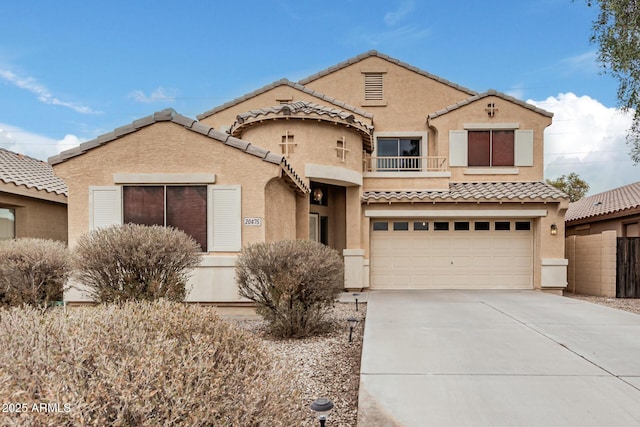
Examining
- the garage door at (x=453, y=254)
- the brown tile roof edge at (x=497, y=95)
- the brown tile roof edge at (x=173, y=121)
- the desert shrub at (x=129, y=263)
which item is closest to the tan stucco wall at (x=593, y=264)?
the garage door at (x=453, y=254)

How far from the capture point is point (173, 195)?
31.4 ft

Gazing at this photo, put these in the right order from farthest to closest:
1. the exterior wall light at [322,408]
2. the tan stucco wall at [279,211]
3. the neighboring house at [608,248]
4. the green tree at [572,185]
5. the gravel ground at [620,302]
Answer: the green tree at [572,185]
the neighboring house at [608,248]
the gravel ground at [620,302]
the tan stucco wall at [279,211]
the exterior wall light at [322,408]

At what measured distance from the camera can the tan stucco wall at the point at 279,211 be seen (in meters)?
9.77

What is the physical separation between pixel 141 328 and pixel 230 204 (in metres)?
7.09

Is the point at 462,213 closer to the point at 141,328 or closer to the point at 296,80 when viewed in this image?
the point at 296,80

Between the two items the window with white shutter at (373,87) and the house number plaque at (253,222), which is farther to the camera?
the window with white shutter at (373,87)

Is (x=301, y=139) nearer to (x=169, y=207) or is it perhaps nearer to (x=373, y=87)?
(x=169, y=207)

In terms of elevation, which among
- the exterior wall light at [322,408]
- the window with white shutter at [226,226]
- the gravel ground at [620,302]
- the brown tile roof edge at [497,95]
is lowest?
the gravel ground at [620,302]

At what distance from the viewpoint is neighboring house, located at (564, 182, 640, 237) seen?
15.0m

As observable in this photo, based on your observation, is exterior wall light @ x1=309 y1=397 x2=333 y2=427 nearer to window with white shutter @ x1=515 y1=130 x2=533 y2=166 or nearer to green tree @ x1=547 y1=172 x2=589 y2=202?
window with white shutter @ x1=515 y1=130 x2=533 y2=166

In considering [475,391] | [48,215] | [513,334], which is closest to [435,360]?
[475,391]

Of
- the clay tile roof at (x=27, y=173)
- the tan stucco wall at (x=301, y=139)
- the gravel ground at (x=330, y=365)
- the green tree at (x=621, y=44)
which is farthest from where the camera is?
the tan stucco wall at (x=301, y=139)

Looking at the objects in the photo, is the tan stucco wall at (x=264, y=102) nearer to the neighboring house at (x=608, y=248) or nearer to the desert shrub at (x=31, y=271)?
the neighboring house at (x=608, y=248)

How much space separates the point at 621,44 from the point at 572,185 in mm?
30023
